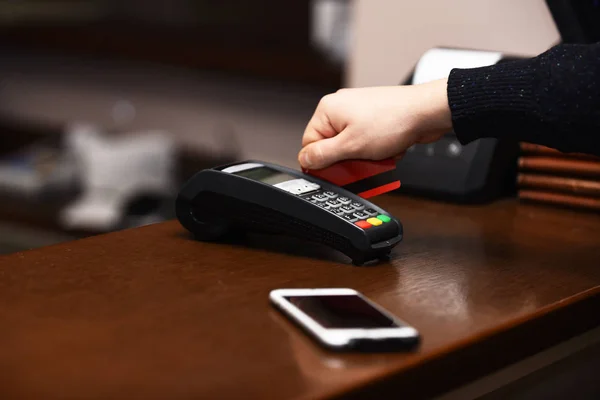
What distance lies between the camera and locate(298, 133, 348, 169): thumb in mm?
760

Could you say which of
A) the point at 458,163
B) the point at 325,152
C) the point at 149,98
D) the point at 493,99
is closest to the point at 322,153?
the point at 325,152

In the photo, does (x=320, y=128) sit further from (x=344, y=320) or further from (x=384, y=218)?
(x=344, y=320)

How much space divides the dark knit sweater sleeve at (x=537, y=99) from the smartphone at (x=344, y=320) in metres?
0.23

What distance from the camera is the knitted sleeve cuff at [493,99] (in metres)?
0.70

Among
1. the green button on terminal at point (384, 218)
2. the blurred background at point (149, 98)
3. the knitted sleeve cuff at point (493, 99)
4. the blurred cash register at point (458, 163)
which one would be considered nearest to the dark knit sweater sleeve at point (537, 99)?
the knitted sleeve cuff at point (493, 99)

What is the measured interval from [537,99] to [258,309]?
1.02ft

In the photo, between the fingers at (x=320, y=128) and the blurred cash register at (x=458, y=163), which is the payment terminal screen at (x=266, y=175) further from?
the blurred cash register at (x=458, y=163)

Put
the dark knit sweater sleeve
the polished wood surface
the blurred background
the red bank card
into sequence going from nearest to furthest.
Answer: the polished wood surface < the dark knit sweater sleeve < the red bank card < the blurred background

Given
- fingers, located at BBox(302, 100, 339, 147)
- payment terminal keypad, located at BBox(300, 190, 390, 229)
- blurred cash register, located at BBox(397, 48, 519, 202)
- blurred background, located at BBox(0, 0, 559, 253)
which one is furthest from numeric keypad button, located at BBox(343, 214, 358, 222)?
blurred background, located at BBox(0, 0, 559, 253)

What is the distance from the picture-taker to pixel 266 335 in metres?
0.55

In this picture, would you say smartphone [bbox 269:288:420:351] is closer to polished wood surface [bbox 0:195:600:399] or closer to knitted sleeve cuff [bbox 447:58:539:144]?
polished wood surface [bbox 0:195:600:399]

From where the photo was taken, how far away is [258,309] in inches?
23.4

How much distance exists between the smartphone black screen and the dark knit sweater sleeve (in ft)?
0.78

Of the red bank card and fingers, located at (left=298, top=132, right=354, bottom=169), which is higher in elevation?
fingers, located at (left=298, top=132, right=354, bottom=169)
